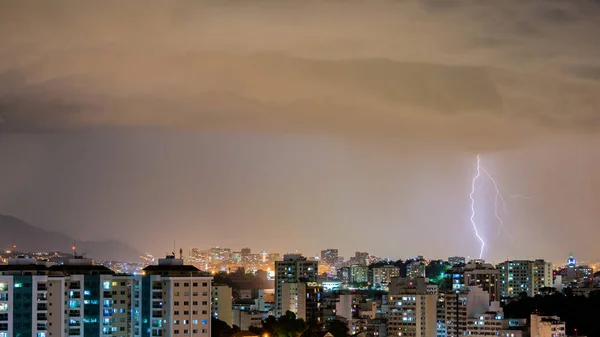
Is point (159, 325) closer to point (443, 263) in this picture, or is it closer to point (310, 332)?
point (310, 332)

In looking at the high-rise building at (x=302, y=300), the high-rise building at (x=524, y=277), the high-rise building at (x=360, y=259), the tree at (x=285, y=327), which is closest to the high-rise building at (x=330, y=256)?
the high-rise building at (x=360, y=259)

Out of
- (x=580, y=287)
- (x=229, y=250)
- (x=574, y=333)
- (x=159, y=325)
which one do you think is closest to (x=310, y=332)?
(x=574, y=333)

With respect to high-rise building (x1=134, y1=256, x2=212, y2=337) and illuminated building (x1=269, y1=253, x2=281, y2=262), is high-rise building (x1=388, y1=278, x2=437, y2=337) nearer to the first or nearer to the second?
high-rise building (x1=134, y1=256, x2=212, y2=337)

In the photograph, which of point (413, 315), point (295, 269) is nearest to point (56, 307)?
point (413, 315)

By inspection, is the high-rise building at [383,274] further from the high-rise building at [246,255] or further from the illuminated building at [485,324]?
the illuminated building at [485,324]

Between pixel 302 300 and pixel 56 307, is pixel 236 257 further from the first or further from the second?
pixel 56 307

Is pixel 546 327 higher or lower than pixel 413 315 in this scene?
lower

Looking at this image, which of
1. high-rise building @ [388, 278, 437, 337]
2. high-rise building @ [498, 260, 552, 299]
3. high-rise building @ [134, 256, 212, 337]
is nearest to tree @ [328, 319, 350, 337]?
high-rise building @ [388, 278, 437, 337]
